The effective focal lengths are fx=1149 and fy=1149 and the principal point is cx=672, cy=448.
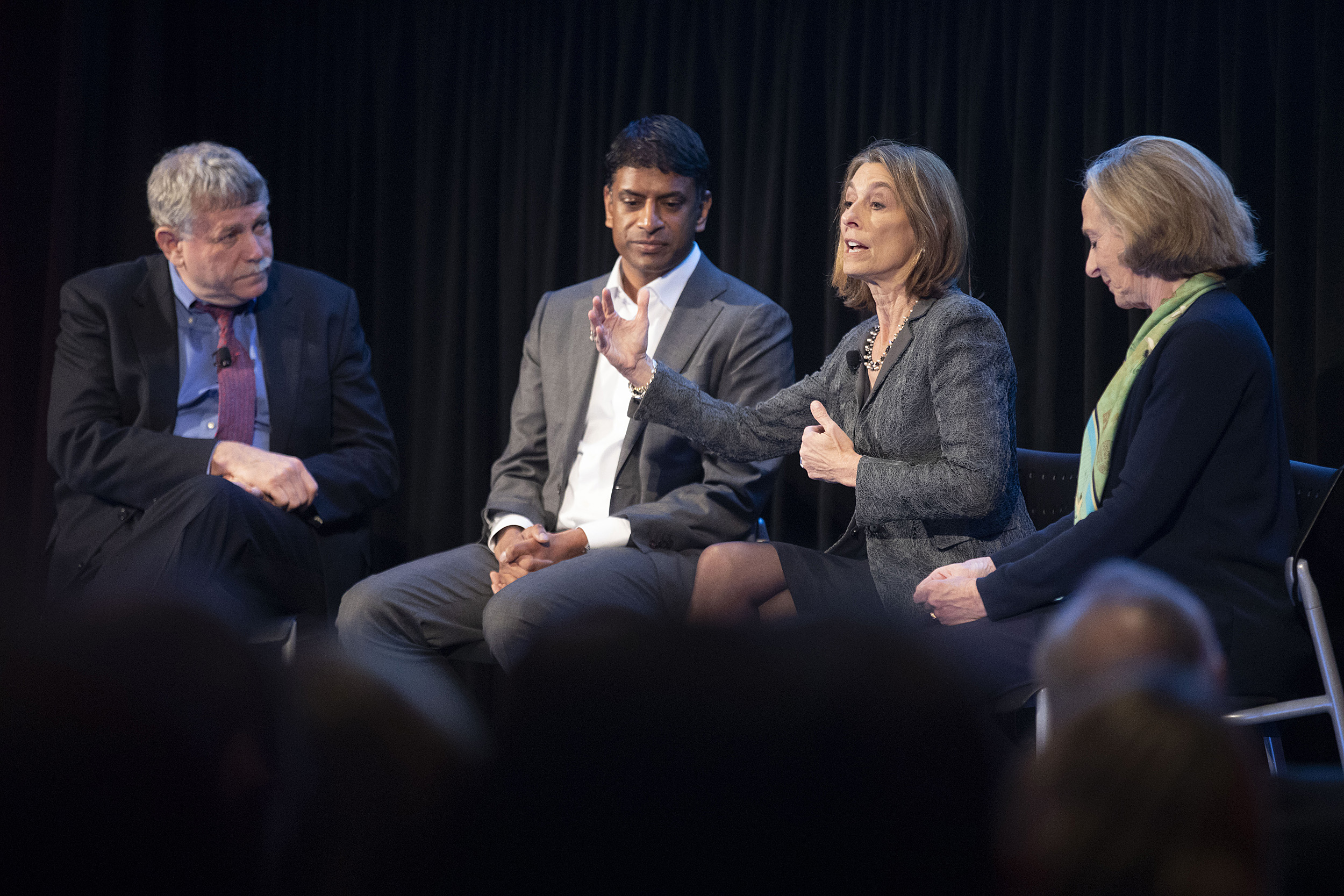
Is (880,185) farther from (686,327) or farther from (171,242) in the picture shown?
(171,242)

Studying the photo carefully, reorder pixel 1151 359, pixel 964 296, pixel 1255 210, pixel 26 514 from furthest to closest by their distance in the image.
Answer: pixel 26 514
pixel 1255 210
pixel 964 296
pixel 1151 359

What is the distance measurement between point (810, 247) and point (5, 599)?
2976mm

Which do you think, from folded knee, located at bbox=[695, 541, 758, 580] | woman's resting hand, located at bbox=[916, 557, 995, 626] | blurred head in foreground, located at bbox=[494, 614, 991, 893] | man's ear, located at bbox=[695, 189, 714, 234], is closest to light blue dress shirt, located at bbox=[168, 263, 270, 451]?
man's ear, located at bbox=[695, 189, 714, 234]

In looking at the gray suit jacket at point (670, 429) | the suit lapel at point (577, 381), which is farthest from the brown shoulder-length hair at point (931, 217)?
the suit lapel at point (577, 381)

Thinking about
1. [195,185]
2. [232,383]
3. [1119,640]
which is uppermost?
[195,185]

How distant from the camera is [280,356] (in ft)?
9.10

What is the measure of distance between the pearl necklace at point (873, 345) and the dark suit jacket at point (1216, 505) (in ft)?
1.57

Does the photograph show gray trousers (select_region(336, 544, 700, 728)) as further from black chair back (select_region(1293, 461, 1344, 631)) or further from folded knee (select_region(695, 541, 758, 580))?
black chair back (select_region(1293, 461, 1344, 631))

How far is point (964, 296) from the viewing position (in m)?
2.06

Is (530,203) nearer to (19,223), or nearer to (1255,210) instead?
(19,223)

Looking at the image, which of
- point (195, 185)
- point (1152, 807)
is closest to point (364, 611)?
Result: point (195, 185)

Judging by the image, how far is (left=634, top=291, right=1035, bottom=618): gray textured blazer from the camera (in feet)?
6.24

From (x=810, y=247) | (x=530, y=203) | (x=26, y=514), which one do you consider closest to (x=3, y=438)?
(x=26, y=514)

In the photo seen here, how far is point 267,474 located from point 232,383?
14.5 inches
